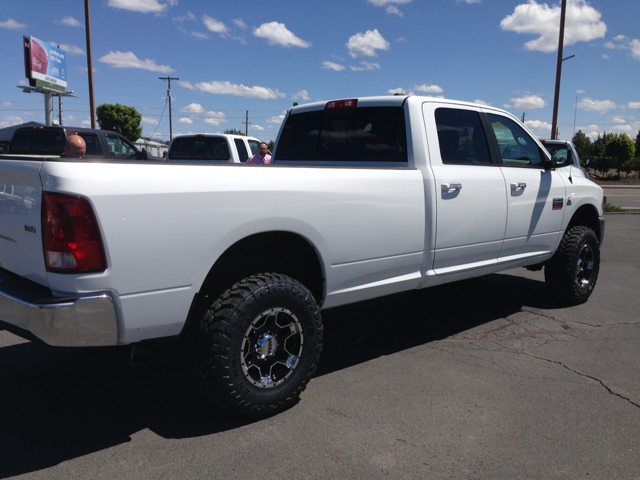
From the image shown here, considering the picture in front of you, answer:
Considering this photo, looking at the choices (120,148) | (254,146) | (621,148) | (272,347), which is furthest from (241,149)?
(621,148)

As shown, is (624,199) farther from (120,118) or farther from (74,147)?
(120,118)

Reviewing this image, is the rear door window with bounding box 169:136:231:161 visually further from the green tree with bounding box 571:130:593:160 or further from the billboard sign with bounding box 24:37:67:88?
the green tree with bounding box 571:130:593:160

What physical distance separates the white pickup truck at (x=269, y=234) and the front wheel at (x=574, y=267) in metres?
0.70

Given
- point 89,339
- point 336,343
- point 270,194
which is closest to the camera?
point 89,339

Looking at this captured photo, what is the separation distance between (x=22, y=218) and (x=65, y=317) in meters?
0.59

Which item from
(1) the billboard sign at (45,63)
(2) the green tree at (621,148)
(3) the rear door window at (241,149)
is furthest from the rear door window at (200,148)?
(2) the green tree at (621,148)

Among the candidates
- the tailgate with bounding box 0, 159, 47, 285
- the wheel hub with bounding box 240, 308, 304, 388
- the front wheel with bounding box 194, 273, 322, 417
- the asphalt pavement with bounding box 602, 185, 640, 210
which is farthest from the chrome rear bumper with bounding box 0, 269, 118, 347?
the asphalt pavement with bounding box 602, 185, 640, 210

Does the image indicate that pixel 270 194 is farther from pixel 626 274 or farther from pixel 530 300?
pixel 626 274

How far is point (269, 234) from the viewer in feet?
10.1

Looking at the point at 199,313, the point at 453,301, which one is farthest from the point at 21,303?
the point at 453,301

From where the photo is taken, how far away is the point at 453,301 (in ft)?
19.6

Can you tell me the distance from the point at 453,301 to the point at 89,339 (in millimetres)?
4426

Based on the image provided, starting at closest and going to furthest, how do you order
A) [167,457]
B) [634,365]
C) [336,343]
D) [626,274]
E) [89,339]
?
[89,339], [167,457], [634,365], [336,343], [626,274]

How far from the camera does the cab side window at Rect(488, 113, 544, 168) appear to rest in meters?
4.79
